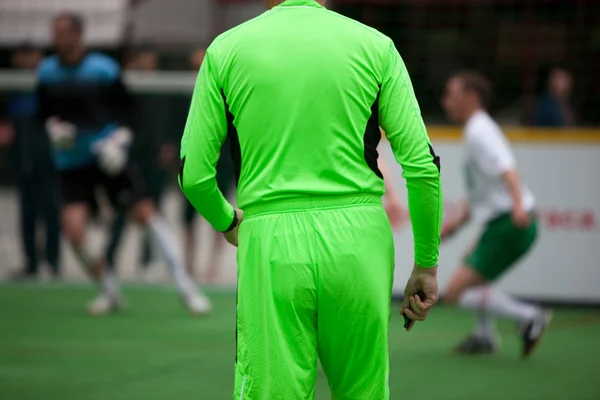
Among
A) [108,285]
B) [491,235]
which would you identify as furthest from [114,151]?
[491,235]

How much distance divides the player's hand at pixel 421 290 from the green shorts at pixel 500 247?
4548 mm

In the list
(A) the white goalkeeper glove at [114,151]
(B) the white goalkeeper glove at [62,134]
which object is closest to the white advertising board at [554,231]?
(A) the white goalkeeper glove at [114,151]

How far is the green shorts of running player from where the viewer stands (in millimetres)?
3482

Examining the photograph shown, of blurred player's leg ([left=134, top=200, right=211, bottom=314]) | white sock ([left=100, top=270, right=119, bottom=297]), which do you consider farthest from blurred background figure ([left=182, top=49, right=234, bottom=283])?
blurred player's leg ([left=134, top=200, right=211, bottom=314])

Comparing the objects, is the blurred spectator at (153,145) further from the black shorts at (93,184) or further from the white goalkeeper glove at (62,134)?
the white goalkeeper glove at (62,134)

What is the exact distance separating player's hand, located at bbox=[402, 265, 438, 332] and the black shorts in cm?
659

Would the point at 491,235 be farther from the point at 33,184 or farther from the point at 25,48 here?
the point at 25,48

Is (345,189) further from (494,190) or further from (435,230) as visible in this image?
(494,190)

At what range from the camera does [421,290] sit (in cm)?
374

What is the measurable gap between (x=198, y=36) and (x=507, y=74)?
5.32m

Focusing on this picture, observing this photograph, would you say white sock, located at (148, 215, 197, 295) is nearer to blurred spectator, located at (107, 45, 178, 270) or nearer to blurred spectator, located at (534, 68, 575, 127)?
blurred spectator, located at (107, 45, 178, 270)

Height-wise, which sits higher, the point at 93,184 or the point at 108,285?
the point at 93,184

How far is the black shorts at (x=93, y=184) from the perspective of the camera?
10.2 m

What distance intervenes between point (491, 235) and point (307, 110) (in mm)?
4979
